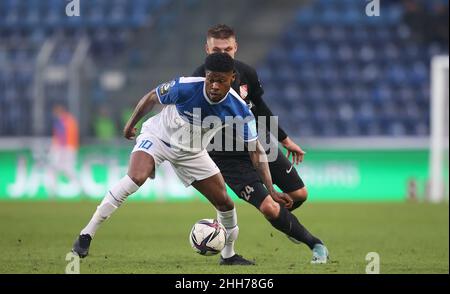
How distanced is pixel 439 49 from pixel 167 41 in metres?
6.65

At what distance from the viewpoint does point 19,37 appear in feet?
78.2

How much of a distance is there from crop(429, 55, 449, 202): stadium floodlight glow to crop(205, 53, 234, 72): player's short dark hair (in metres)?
12.0

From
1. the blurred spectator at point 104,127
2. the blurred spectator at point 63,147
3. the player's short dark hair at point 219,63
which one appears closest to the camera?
the player's short dark hair at point 219,63

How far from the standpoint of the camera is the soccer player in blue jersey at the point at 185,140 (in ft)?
25.3

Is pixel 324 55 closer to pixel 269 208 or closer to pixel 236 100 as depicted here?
pixel 269 208

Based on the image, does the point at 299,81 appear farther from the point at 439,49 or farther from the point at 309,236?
the point at 309,236

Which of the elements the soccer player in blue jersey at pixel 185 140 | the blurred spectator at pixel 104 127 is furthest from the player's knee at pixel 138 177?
the blurred spectator at pixel 104 127

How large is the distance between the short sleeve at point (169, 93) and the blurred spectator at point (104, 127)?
39.3ft

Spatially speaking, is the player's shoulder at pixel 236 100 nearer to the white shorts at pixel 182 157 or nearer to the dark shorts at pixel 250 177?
the white shorts at pixel 182 157

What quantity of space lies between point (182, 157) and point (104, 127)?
1196cm

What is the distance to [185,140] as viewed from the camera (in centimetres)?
798

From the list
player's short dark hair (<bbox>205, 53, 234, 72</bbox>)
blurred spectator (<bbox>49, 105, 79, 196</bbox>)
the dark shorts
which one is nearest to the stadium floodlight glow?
blurred spectator (<bbox>49, 105, 79, 196</bbox>)

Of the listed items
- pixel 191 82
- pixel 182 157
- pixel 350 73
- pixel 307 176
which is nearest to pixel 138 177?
pixel 182 157
